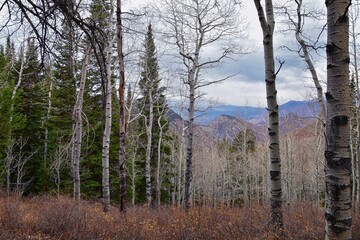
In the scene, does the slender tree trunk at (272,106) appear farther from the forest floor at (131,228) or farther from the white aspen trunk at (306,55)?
the white aspen trunk at (306,55)

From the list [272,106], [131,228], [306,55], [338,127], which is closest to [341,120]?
[338,127]

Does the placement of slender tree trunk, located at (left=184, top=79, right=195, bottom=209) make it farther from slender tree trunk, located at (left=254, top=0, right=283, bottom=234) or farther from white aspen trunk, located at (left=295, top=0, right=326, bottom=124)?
slender tree trunk, located at (left=254, top=0, right=283, bottom=234)

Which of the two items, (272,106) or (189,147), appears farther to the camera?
(189,147)

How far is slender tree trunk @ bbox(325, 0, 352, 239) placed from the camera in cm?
228

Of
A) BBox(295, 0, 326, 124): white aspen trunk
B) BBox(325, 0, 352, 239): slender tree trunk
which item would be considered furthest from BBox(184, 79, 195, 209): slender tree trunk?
BBox(325, 0, 352, 239): slender tree trunk

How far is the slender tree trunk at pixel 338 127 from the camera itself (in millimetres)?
2275

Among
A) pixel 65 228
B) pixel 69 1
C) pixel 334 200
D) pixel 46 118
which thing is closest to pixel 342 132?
pixel 334 200

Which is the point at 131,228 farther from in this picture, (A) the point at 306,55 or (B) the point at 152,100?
(B) the point at 152,100

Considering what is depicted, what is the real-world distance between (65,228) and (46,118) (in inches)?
749

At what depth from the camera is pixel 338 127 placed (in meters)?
2.30

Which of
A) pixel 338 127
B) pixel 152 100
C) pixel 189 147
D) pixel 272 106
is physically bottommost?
pixel 189 147

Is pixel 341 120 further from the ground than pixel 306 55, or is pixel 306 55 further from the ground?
pixel 306 55

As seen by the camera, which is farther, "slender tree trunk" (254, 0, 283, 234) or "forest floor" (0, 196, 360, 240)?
Result: "slender tree trunk" (254, 0, 283, 234)

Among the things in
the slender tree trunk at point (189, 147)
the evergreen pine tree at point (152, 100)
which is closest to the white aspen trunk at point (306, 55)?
the slender tree trunk at point (189, 147)
